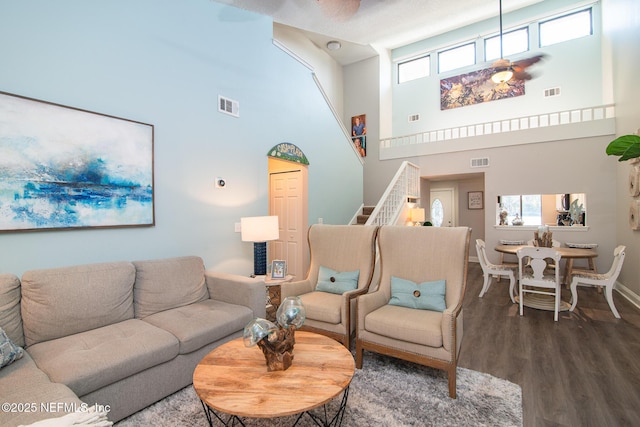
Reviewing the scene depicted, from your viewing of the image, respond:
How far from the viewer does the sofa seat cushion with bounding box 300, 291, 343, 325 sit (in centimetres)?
272

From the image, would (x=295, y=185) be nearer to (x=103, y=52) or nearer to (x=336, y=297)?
(x=336, y=297)

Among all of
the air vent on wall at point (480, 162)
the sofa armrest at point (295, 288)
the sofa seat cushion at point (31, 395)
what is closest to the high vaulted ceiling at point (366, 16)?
the sofa armrest at point (295, 288)

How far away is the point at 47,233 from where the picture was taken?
2.31m

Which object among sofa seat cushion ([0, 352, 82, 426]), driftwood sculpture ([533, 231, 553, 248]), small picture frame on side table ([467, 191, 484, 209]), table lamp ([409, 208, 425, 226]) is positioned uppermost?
small picture frame on side table ([467, 191, 484, 209])

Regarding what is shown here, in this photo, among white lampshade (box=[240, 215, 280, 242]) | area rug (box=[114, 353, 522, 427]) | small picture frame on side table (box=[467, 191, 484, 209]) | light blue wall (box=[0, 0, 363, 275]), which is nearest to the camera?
area rug (box=[114, 353, 522, 427])

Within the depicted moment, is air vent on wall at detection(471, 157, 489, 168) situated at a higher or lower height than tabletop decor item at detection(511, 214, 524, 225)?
higher

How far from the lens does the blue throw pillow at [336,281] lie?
3.07 m

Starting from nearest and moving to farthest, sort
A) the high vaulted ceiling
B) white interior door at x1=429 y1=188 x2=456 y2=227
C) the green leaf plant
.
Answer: the green leaf plant
the high vaulted ceiling
white interior door at x1=429 y1=188 x2=456 y2=227

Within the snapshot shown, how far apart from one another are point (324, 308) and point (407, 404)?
1.02 meters

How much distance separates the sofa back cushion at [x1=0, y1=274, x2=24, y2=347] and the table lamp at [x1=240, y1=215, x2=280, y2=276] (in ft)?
6.21

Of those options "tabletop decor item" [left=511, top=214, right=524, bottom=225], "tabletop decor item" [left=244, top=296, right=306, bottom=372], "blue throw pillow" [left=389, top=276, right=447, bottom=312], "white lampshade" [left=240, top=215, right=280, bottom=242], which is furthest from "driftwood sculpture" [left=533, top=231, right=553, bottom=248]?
"tabletop decor item" [left=244, top=296, right=306, bottom=372]

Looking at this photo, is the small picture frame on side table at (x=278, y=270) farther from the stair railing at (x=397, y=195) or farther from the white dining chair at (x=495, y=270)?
the white dining chair at (x=495, y=270)

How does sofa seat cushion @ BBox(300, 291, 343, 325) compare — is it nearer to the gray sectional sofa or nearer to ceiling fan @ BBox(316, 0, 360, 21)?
the gray sectional sofa

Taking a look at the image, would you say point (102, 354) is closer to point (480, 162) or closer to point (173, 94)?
point (173, 94)
